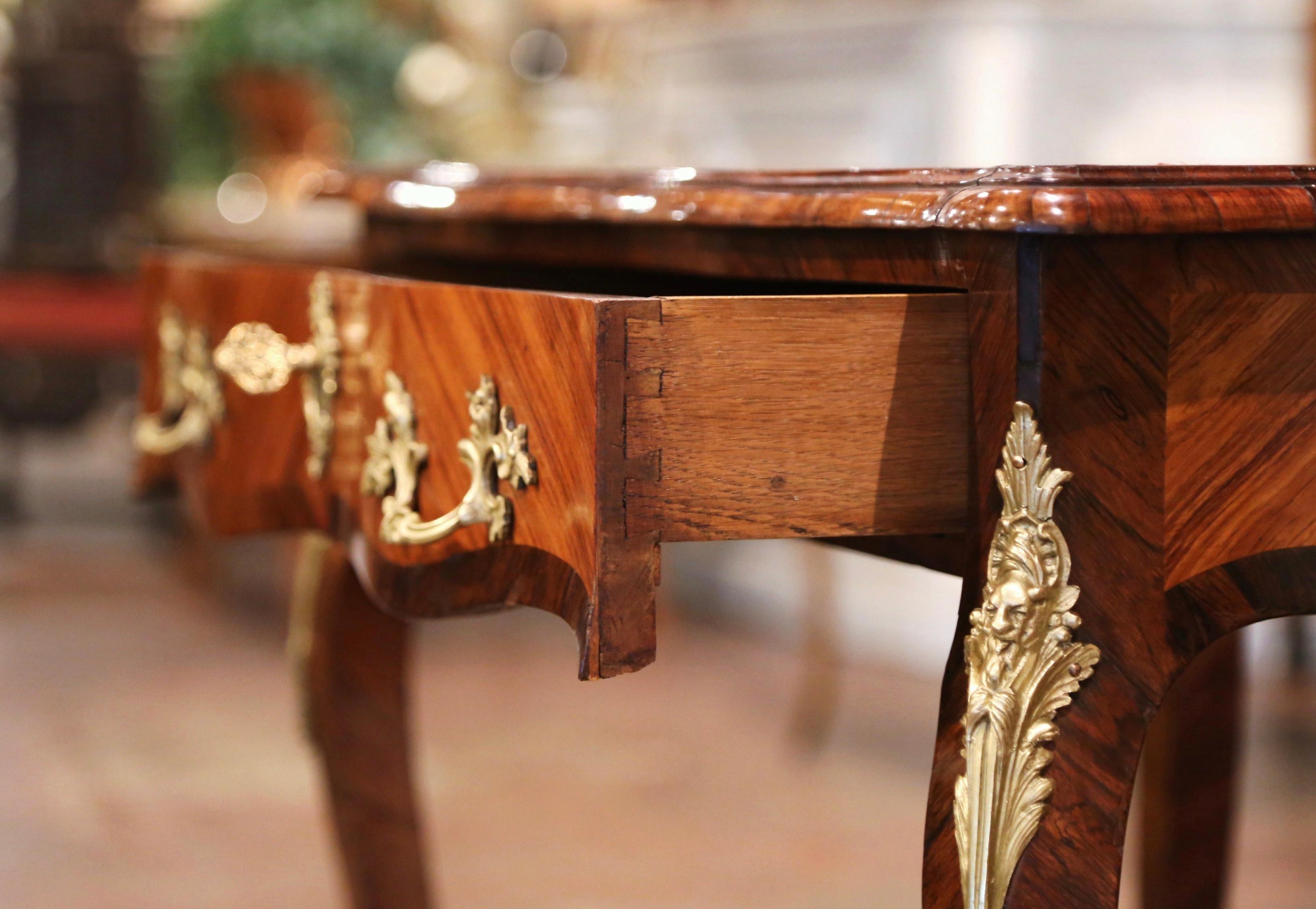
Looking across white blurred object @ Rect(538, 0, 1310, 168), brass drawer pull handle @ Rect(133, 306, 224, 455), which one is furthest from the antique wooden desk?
white blurred object @ Rect(538, 0, 1310, 168)

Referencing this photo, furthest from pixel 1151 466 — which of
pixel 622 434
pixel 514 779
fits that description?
pixel 514 779

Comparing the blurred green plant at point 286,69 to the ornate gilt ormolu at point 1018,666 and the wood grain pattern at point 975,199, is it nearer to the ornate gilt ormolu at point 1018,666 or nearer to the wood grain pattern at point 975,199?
the wood grain pattern at point 975,199

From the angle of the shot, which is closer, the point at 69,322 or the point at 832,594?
the point at 832,594

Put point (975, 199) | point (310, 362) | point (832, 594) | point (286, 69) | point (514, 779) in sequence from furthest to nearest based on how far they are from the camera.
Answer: point (286, 69), point (832, 594), point (514, 779), point (310, 362), point (975, 199)

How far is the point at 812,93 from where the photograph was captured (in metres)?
2.95

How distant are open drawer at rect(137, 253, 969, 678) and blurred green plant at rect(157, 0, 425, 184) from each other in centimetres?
256

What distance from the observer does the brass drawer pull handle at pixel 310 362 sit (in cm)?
94

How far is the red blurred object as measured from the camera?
3.72 m

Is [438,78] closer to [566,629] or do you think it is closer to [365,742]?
[566,629]

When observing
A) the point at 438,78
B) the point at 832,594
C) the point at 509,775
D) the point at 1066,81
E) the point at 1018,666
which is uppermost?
the point at 438,78

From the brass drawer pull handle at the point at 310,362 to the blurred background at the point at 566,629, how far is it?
338 millimetres

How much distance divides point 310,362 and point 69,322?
Answer: 3.05 m

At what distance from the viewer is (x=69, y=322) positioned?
12.3 feet

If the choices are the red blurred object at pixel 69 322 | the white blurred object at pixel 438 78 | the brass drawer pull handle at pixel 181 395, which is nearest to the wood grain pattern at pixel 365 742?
the brass drawer pull handle at pixel 181 395
